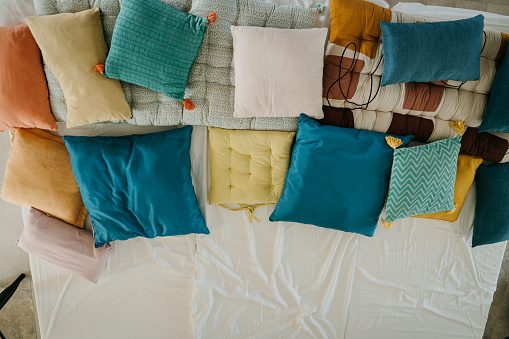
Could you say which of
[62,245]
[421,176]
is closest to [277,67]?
[421,176]

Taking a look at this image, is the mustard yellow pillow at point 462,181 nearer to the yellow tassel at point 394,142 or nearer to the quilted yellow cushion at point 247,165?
the yellow tassel at point 394,142

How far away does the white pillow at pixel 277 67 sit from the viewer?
1.47 metres

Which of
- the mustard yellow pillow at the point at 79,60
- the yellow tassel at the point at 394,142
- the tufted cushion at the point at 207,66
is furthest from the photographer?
the yellow tassel at the point at 394,142

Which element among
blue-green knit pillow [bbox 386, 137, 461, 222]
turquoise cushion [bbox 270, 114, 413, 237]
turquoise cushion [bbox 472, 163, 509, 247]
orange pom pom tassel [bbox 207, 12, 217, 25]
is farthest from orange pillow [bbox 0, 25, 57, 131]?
turquoise cushion [bbox 472, 163, 509, 247]

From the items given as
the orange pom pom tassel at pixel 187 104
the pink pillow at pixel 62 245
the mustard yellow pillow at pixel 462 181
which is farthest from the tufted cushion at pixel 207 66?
the mustard yellow pillow at pixel 462 181

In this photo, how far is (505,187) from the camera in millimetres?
1724

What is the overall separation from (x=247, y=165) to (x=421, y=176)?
0.93 m

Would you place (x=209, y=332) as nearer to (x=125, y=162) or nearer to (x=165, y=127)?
(x=125, y=162)

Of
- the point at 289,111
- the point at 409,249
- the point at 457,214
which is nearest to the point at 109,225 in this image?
the point at 289,111

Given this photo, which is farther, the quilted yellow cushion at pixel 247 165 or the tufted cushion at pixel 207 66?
the quilted yellow cushion at pixel 247 165

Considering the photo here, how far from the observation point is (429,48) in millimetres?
1451

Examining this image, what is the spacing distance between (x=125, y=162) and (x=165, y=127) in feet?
0.97

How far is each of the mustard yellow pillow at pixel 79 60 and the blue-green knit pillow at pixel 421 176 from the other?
1.47m

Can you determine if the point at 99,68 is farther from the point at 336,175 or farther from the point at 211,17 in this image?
the point at 336,175
